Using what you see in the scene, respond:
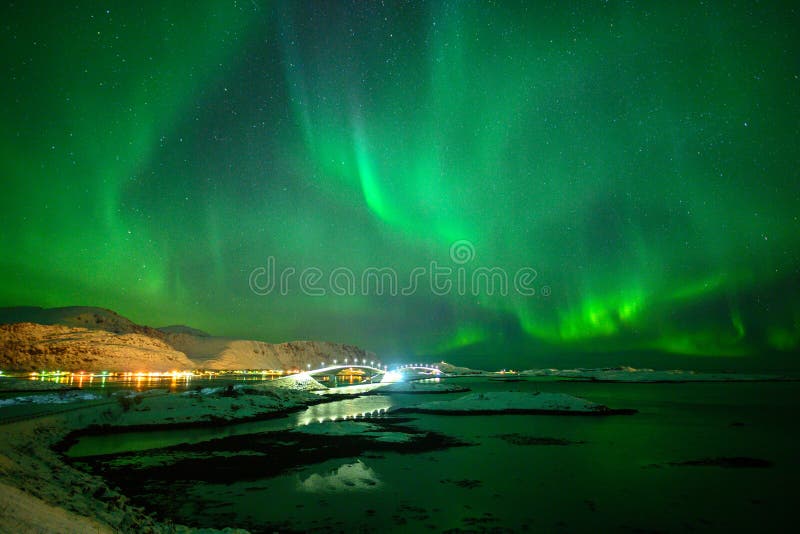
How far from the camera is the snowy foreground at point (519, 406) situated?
5666cm

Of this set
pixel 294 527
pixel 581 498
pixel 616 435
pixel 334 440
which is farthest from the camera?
pixel 616 435

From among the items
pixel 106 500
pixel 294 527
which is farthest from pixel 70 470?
pixel 294 527

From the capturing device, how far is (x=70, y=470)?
66.0 ft

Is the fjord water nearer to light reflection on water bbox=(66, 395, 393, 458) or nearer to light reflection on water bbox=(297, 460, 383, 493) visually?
light reflection on water bbox=(297, 460, 383, 493)

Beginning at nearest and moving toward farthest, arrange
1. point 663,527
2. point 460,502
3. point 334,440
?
point 663,527, point 460,502, point 334,440

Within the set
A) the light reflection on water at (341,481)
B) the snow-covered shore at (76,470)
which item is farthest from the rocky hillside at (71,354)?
the light reflection on water at (341,481)

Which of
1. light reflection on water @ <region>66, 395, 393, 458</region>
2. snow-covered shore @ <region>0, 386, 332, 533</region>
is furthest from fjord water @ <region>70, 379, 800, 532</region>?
snow-covered shore @ <region>0, 386, 332, 533</region>

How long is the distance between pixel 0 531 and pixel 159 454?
2026 cm

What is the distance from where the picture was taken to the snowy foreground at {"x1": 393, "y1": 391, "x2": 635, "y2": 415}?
5666 cm

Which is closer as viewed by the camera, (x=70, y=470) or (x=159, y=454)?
(x=70, y=470)

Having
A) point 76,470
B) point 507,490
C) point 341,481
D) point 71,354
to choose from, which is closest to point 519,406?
point 507,490

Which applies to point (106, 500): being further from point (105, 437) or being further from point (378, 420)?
point (378, 420)

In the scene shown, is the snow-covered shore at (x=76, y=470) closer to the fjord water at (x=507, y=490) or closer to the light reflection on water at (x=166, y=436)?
the light reflection on water at (x=166, y=436)

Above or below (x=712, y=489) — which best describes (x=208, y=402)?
above
